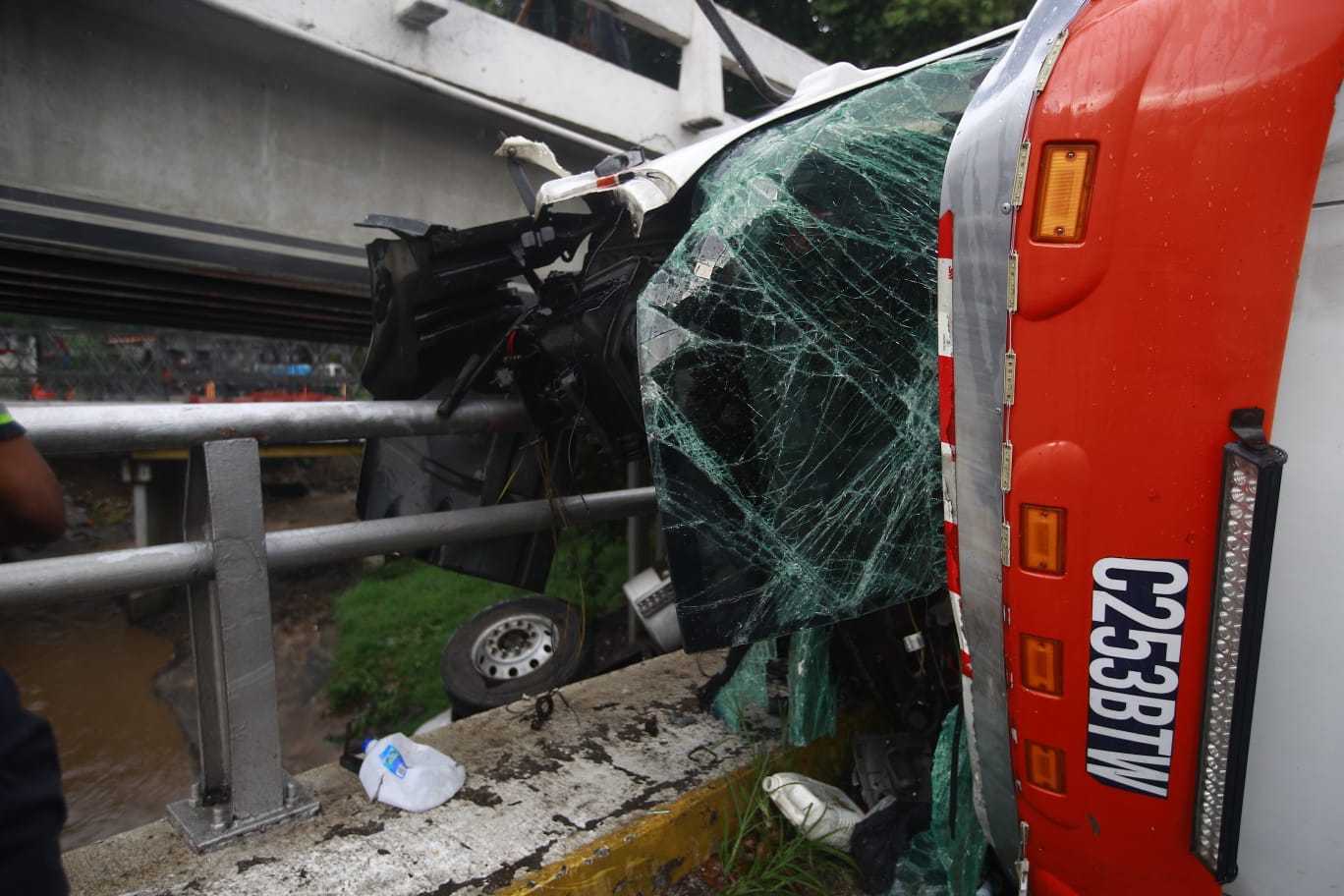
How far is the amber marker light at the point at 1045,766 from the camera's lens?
163 cm

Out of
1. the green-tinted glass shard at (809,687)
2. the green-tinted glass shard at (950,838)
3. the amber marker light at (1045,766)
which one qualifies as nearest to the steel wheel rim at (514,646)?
the green-tinted glass shard at (809,687)

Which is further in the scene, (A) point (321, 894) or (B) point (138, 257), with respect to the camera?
(B) point (138, 257)

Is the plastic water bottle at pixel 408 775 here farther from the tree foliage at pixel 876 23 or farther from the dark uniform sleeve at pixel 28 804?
the tree foliage at pixel 876 23

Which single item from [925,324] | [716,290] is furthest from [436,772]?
[925,324]

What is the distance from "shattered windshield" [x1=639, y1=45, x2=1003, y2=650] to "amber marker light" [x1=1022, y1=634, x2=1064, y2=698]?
1.88 ft

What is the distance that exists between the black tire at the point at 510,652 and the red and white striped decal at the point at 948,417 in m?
2.30

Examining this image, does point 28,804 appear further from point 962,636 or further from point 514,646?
point 514,646

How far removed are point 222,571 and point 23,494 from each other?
809 mm

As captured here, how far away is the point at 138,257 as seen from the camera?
5.31 meters

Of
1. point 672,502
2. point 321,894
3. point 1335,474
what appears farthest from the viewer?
point 672,502

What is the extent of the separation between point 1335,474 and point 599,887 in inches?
69.7

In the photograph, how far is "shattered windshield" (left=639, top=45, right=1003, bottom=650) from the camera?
2008 mm

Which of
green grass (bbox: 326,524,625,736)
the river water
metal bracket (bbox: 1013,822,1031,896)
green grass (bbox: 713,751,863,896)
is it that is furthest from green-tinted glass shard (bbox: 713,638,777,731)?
the river water

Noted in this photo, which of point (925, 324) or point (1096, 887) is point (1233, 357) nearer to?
point (925, 324)
